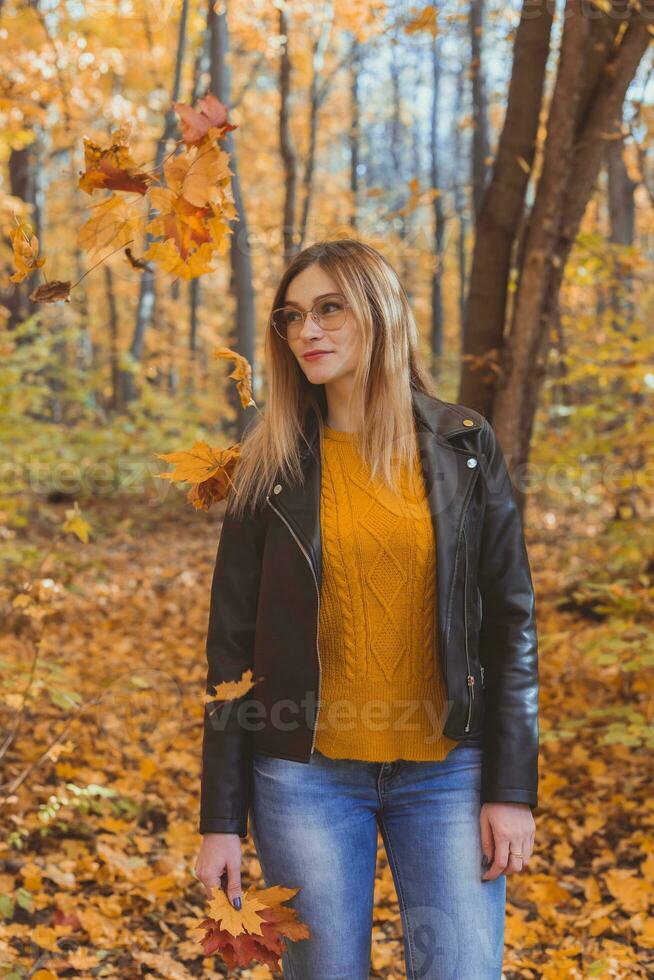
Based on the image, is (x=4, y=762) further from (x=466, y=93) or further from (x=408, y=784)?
(x=466, y=93)

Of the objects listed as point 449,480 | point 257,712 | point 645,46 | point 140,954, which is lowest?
point 140,954

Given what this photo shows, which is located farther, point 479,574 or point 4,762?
point 4,762

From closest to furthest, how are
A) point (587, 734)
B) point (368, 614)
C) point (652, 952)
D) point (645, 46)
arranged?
1. point (368, 614)
2. point (652, 952)
3. point (645, 46)
4. point (587, 734)

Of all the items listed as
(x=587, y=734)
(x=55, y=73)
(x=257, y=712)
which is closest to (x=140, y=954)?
(x=257, y=712)

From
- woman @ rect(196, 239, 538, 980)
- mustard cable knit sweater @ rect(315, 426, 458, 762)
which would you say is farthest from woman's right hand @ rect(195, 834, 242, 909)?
mustard cable knit sweater @ rect(315, 426, 458, 762)

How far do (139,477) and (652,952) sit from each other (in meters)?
11.8

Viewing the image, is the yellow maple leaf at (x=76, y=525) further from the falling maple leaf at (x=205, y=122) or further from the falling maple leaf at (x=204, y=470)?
the falling maple leaf at (x=205, y=122)

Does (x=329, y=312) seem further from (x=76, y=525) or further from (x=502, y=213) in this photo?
(x=502, y=213)

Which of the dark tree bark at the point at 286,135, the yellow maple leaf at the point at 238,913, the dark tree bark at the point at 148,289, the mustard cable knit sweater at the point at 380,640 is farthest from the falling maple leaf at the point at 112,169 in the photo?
the dark tree bark at the point at 286,135

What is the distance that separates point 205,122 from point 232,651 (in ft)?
3.89

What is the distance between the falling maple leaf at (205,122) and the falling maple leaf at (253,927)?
1.62 meters

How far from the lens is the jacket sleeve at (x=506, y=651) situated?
1.91 meters

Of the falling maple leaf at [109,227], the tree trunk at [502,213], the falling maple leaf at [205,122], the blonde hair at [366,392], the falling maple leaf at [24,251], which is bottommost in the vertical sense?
the blonde hair at [366,392]

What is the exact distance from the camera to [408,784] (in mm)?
1953
